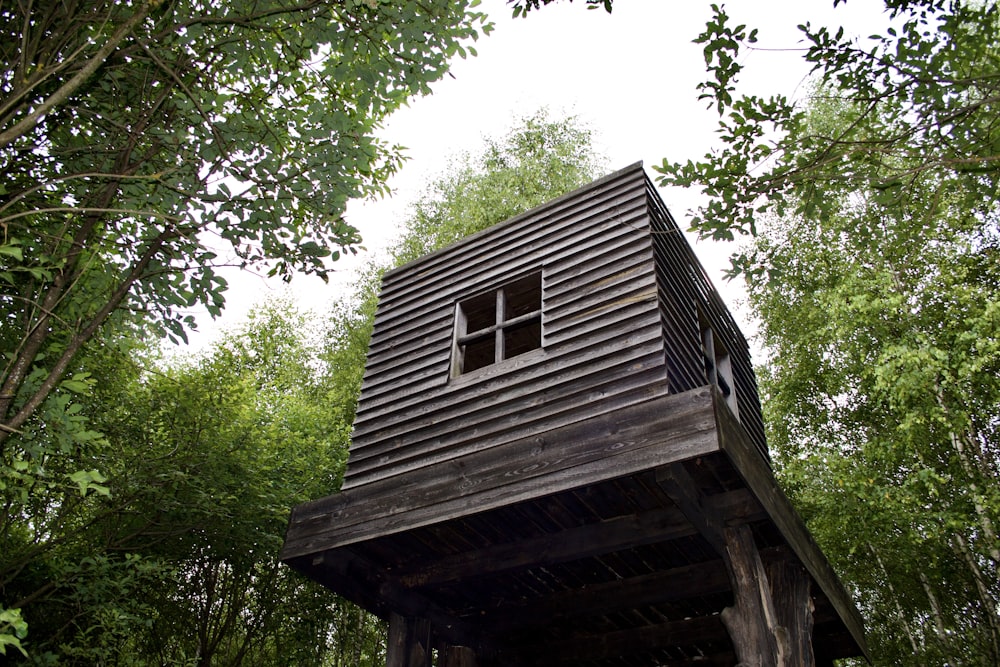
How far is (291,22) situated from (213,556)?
8608 mm

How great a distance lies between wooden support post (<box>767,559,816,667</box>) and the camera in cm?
444

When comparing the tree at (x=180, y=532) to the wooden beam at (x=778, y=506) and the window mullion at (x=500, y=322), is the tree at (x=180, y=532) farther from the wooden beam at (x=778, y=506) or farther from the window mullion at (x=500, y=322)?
the wooden beam at (x=778, y=506)

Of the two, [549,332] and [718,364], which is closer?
[549,332]

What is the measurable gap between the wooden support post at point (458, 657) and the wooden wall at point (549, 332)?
1636mm

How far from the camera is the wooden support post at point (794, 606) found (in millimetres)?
4438

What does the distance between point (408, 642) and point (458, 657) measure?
2.87ft

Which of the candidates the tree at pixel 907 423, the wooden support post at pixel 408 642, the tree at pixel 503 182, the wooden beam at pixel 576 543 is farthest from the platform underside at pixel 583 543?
the tree at pixel 503 182

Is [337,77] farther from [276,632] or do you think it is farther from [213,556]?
[276,632]

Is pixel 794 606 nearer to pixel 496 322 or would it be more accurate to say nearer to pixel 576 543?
pixel 576 543

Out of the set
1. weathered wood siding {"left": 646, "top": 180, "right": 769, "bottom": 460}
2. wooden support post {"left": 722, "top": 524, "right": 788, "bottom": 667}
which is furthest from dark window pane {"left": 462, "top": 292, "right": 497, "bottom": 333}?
wooden support post {"left": 722, "top": 524, "right": 788, "bottom": 667}

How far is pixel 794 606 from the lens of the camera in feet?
15.5

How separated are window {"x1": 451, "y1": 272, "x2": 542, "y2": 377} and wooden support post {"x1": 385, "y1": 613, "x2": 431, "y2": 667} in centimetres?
204

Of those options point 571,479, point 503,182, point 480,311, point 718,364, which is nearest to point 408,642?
point 571,479

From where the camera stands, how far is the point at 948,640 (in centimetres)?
1080
